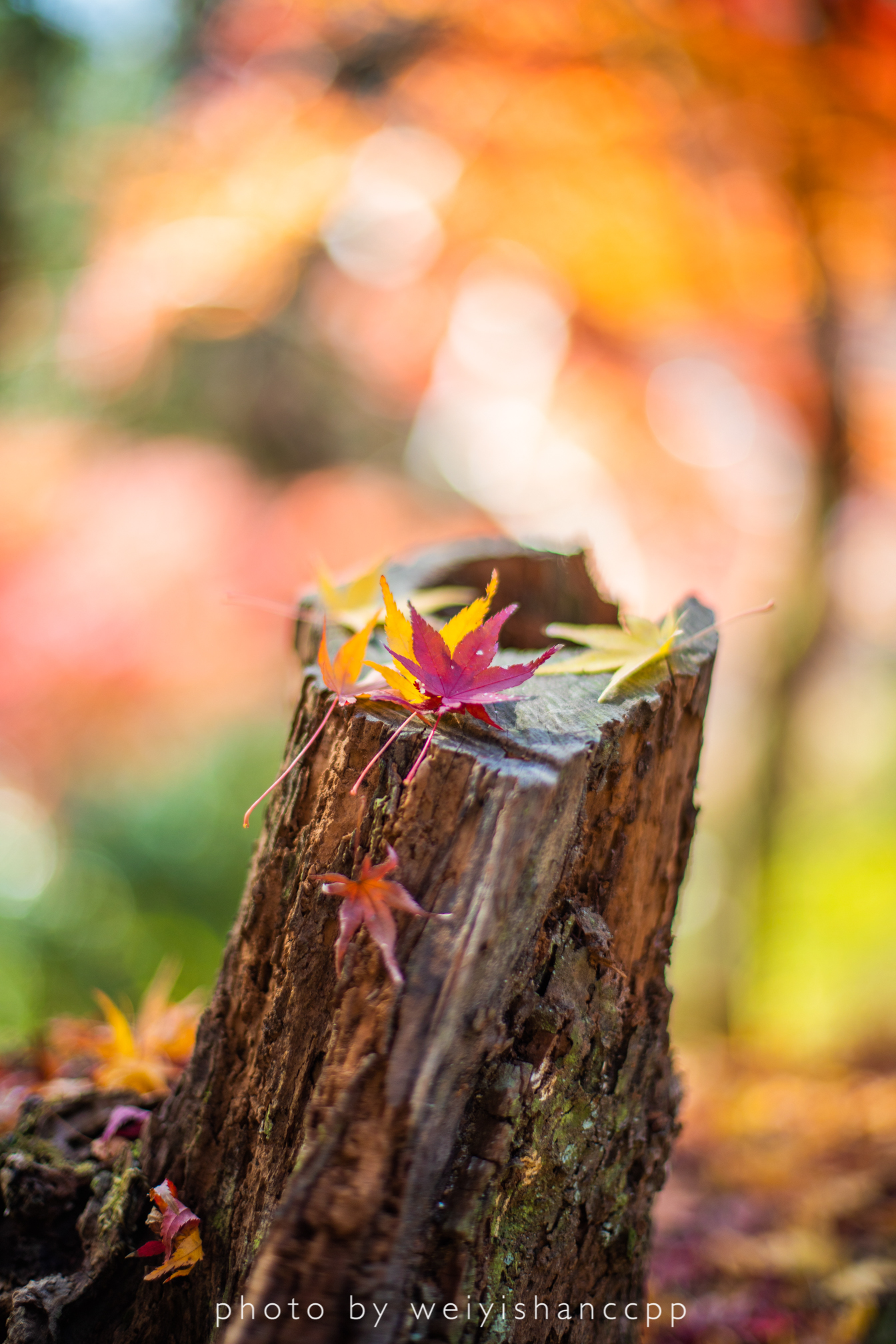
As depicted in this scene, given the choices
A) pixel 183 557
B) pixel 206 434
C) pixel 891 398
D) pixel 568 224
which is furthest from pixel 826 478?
pixel 206 434

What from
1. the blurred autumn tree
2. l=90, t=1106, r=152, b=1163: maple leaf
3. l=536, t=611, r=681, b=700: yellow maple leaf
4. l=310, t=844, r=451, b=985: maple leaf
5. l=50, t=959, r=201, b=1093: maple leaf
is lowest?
l=90, t=1106, r=152, b=1163: maple leaf

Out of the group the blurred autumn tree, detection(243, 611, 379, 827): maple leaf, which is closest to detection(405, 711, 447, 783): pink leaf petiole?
detection(243, 611, 379, 827): maple leaf

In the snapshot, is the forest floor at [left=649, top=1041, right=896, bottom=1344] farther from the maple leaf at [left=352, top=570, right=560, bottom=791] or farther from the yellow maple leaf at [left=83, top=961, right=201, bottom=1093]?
the maple leaf at [left=352, top=570, right=560, bottom=791]

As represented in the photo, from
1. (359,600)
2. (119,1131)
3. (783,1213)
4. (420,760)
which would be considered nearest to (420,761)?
(420,760)

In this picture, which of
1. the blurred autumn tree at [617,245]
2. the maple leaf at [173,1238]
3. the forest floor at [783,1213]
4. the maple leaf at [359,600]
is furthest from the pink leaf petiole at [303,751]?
the blurred autumn tree at [617,245]

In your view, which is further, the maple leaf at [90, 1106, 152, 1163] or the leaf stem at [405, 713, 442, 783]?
the maple leaf at [90, 1106, 152, 1163]

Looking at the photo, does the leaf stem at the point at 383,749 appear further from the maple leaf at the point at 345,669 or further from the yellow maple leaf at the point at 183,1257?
the yellow maple leaf at the point at 183,1257

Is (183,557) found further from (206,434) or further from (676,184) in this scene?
(206,434)
